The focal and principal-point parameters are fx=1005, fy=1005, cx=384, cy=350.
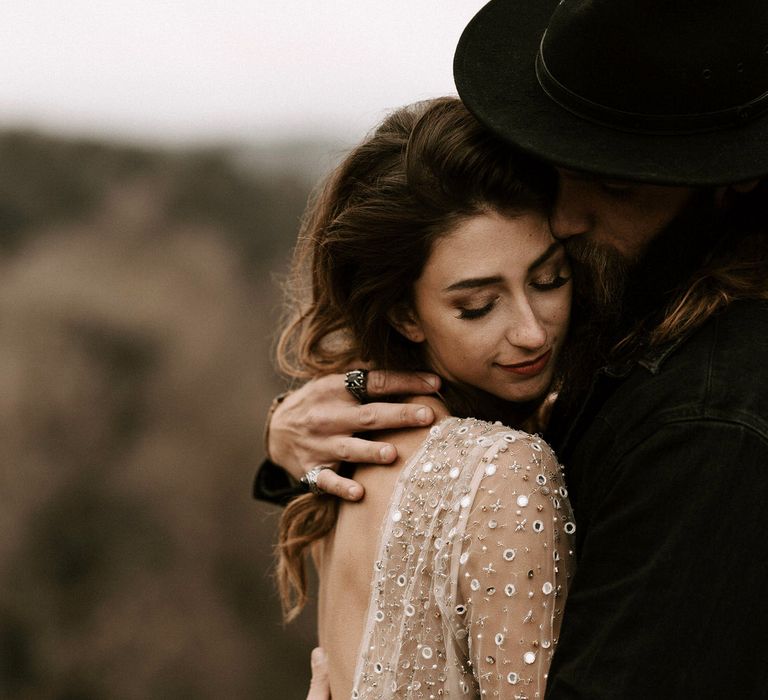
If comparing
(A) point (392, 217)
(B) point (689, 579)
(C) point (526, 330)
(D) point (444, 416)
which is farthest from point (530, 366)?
(B) point (689, 579)

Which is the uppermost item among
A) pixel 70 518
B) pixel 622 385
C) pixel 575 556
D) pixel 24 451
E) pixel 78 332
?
pixel 622 385

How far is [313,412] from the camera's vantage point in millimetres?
2805

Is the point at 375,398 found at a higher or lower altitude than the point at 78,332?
higher

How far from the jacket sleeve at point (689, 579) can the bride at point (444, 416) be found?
27 cm

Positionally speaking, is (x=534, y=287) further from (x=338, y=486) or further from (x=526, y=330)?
(x=338, y=486)

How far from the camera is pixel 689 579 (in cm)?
155

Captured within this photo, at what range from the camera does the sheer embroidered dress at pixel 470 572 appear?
1.88m

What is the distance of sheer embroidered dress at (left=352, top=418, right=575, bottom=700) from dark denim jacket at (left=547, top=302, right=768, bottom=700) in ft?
0.54

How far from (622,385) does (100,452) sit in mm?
7985

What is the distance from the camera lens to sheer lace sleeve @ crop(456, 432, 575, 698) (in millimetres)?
1871

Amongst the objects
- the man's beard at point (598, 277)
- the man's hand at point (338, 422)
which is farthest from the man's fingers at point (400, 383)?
the man's beard at point (598, 277)

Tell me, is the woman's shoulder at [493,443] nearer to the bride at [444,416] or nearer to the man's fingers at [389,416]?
the bride at [444,416]

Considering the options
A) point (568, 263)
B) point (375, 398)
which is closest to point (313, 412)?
point (375, 398)

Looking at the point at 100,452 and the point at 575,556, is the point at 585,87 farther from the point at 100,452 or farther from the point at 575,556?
the point at 100,452
